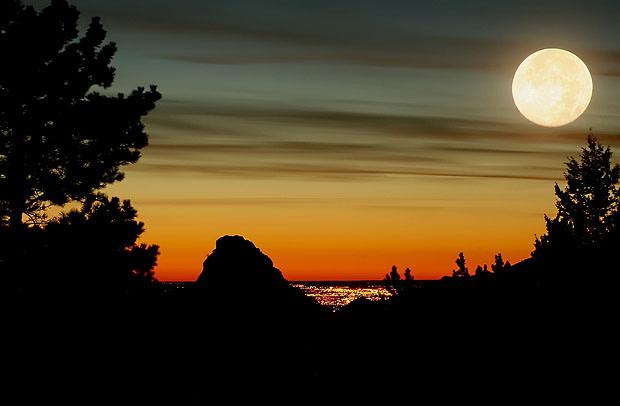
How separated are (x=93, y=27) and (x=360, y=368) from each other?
26.1m

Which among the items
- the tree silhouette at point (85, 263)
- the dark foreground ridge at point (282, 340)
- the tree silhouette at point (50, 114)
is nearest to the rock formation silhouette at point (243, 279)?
the dark foreground ridge at point (282, 340)

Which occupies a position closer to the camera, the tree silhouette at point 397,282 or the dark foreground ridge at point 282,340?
the dark foreground ridge at point 282,340

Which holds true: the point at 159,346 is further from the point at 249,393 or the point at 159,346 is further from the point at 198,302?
the point at 198,302

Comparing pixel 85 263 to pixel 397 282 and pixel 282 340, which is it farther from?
pixel 397 282

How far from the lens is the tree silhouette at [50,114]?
94.4 feet

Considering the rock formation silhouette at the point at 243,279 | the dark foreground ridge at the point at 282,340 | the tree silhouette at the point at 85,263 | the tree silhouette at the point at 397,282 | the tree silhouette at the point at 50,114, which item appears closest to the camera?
the dark foreground ridge at the point at 282,340

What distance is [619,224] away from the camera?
7.38 meters

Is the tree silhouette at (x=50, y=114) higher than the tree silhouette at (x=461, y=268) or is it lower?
higher

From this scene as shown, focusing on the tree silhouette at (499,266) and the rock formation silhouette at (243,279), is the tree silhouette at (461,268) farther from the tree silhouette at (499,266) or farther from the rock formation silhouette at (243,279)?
the rock formation silhouette at (243,279)

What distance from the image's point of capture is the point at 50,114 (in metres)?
29.0

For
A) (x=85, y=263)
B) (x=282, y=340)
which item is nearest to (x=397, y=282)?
(x=282, y=340)

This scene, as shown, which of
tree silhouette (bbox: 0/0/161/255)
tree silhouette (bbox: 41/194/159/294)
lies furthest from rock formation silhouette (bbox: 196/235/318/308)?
tree silhouette (bbox: 0/0/161/255)

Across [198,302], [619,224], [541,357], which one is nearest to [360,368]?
[541,357]

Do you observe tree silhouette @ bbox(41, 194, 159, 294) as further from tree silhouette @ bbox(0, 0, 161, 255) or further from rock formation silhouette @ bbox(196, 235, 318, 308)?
tree silhouette @ bbox(0, 0, 161, 255)
